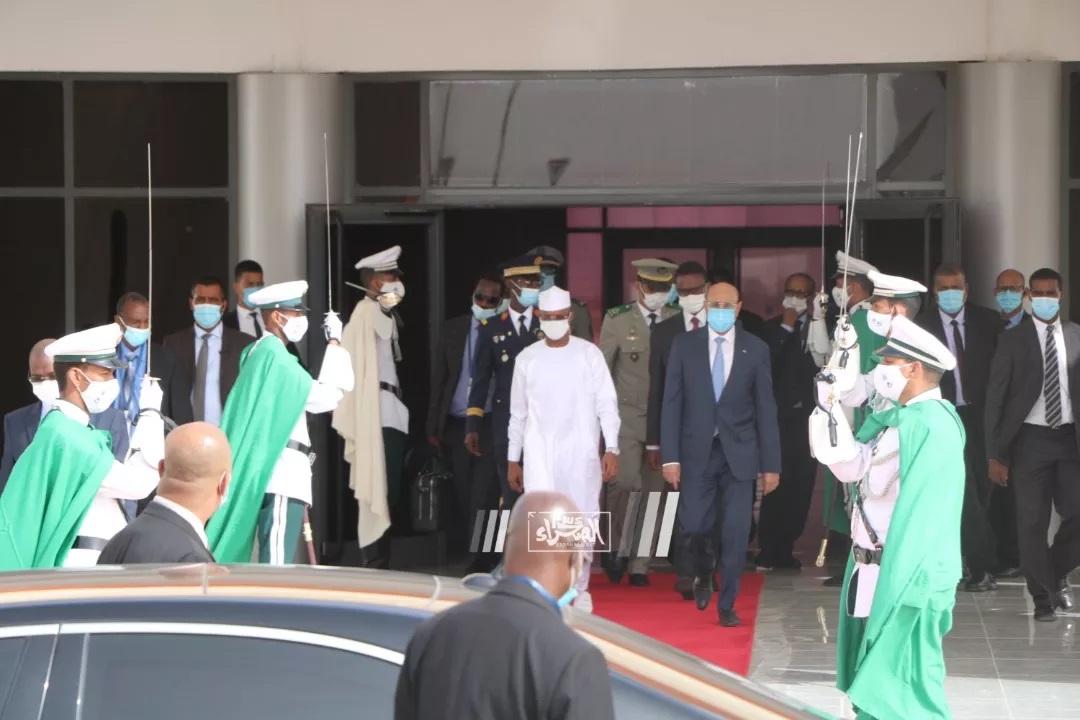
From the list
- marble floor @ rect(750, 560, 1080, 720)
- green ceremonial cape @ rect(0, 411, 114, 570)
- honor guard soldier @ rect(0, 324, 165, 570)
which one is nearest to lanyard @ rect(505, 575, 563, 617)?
honor guard soldier @ rect(0, 324, 165, 570)

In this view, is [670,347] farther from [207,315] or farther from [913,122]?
[207,315]

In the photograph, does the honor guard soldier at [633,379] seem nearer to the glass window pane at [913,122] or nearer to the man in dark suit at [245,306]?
the glass window pane at [913,122]

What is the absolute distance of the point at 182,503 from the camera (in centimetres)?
535

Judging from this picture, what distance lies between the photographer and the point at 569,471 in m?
11.2

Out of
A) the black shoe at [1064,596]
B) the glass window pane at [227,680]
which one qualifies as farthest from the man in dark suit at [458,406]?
the glass window pane at [227,680]

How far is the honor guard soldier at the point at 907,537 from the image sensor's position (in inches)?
276

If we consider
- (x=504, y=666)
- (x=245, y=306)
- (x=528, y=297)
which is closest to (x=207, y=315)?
(x=245, y=306)

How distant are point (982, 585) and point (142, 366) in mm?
5451

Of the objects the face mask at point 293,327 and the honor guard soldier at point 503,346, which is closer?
the face mask at point 293,327

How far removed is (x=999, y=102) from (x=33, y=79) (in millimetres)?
6706

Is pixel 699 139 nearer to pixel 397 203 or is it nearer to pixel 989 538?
pixel 397 203

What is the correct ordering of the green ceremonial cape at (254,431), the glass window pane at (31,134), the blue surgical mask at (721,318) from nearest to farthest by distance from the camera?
the green ceremonial cape at (254,431) < the blue surgical mask at (721,318) < the glass window pane at (31,134)

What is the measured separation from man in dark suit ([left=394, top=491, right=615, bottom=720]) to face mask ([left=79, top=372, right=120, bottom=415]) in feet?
15.6

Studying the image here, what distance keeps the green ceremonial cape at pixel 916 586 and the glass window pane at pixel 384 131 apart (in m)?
6.54
